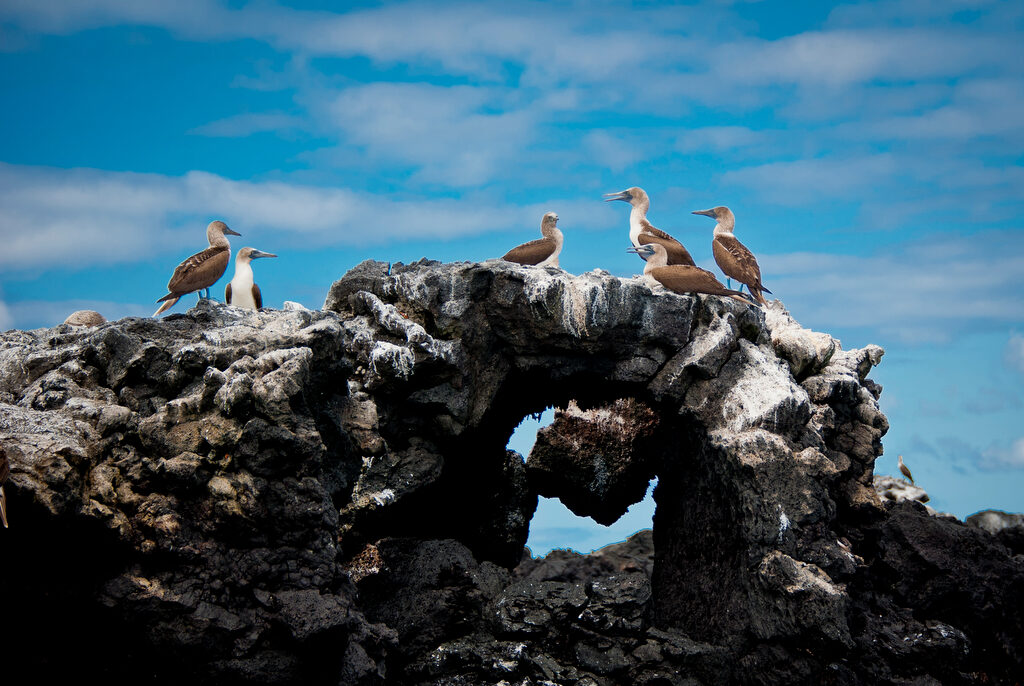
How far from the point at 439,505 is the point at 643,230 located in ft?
18.2

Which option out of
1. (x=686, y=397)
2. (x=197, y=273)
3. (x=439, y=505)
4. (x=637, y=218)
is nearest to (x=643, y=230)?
(x=637, y=218)

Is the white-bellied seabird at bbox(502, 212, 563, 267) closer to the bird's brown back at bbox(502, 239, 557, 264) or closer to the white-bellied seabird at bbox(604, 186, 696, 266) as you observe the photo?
the bird's brown back at bbox(502, 239, 557, 264)

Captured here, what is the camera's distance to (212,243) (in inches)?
691

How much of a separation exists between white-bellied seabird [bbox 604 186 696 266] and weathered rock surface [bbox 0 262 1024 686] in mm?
1062

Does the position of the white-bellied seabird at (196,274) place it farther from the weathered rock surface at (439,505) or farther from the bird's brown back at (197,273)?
the weathered rock surface at (439,505)

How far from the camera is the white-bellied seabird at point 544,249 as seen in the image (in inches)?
651

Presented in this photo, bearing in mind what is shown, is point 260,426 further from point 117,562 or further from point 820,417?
point 820,417

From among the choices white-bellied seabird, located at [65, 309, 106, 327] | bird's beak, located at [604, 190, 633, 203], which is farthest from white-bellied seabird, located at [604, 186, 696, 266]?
white-bellied seabird, located at [65, 309, 106, 327]

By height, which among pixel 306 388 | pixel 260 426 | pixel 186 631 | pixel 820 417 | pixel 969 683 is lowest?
pixel 186 631

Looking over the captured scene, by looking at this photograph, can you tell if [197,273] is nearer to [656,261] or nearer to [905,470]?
[656,261]

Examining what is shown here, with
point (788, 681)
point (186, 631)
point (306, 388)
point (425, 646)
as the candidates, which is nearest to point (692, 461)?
point (788, 681)

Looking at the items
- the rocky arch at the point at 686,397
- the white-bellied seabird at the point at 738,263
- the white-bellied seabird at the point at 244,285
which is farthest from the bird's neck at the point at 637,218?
the white-bellied seabird at the point at 244,285

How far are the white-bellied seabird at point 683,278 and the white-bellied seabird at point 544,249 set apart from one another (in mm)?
1501

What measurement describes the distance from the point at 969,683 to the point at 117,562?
36.0 ft
